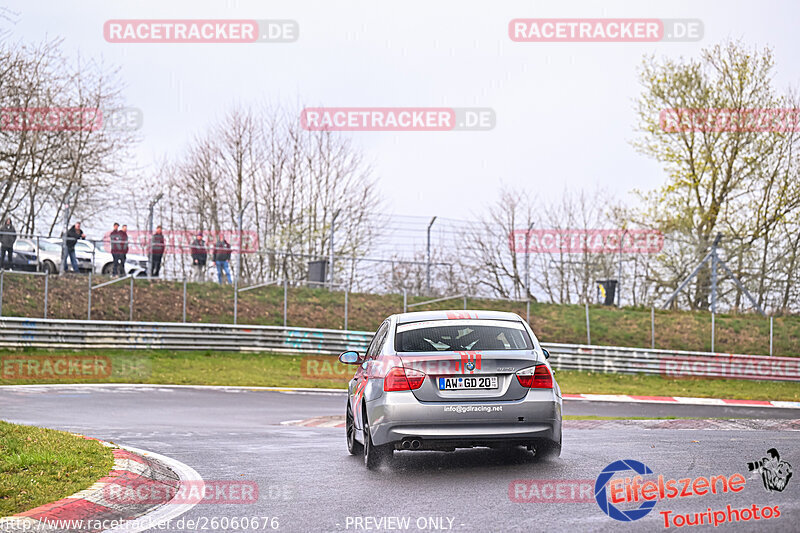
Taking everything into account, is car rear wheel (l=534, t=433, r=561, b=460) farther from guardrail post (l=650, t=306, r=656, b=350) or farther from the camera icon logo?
guardrail post (l=650, t=306, r=656, b=350)

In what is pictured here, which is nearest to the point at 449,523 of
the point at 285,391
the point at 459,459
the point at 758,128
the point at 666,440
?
the point at 459,459

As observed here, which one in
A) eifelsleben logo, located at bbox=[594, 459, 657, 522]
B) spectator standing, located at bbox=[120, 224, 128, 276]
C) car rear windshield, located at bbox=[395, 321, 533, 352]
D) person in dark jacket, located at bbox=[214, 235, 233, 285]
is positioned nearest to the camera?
eifelsleben logo, located at bbox=[594, 459, 657, 522]

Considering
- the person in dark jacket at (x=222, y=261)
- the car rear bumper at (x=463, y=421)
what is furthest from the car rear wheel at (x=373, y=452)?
the person in dark jacket at (x=222, y=261)

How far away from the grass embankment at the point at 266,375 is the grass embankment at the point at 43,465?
1323 centimetres

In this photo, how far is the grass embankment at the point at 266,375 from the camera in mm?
24344

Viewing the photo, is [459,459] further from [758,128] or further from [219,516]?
[758,128]

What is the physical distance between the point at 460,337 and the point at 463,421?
0.99 m

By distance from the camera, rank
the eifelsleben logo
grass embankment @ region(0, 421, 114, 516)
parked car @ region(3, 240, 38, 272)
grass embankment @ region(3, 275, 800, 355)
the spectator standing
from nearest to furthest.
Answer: the eifelsleben logo → grass embankment @ region(0, 421, 114, 516) → parked car @ region(3, 240, 38, 272) → grass embankment @ region(3, 275, 800, 355) → the spectator standing

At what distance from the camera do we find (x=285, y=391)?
74.1 ft

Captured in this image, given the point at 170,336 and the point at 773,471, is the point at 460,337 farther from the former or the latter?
the point at 170,336

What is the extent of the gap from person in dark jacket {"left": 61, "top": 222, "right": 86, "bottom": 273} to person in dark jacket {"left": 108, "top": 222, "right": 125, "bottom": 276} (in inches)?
41.9

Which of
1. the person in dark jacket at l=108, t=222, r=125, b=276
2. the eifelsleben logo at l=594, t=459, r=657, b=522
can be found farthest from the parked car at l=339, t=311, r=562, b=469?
the person in dark jacket at l=108, t=222, r=125, b=276

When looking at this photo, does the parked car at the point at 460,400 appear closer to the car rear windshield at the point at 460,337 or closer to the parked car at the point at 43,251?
the car rear windshield at the point at 460,337

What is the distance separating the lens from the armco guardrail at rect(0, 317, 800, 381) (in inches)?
1126
